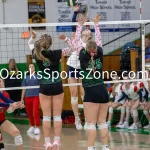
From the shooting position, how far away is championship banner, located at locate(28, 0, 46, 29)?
64.3ft

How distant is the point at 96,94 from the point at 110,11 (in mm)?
10207

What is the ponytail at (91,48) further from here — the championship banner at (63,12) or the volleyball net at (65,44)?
the championship banner at (63,12)

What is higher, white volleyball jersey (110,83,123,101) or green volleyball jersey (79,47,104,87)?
green volleyball jersey (79,47,104,87)

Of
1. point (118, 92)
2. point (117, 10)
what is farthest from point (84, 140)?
point (117, 10)

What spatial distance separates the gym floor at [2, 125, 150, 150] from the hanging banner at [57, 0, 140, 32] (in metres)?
4.54

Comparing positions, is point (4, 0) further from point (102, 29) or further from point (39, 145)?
point (39, 145)

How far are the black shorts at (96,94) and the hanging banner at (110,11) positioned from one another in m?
9.34

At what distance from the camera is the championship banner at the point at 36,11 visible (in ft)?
64.3

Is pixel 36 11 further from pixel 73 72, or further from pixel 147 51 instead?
pixel 73 72

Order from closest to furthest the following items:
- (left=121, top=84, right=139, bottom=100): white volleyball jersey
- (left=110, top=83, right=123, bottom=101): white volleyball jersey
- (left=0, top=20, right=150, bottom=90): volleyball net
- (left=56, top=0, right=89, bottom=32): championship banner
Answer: (left=121, top=84, right=139, bottom=100): white volleyball jersey → (left=110, top=83, right=123, bottom=101): white volleyball jersey → (left=0, top=20, right=150, bottom=90): volleyball net → (left=56, top=0, right=89, bottom=32): championship banner

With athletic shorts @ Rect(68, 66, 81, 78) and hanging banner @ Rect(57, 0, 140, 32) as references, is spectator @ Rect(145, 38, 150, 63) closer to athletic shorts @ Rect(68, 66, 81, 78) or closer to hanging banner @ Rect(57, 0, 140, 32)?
hanging banner @ Rect(57, 0, 140, 32)

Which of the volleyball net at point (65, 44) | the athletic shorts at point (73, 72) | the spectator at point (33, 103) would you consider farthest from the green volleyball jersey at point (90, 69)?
the volleyball net at point (65, 44)

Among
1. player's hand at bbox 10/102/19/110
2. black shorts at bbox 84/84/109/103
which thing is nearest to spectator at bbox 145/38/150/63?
black shorts at bbox 84/84/109/103

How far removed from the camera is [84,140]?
14.7 metres
